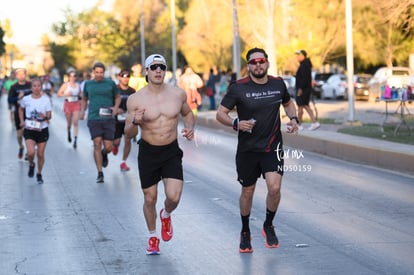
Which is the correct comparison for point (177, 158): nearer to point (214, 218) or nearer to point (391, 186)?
point (214, 218)

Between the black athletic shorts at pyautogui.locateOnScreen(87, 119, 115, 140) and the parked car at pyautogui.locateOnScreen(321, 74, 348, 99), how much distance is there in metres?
33.5

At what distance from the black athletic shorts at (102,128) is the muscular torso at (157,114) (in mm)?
6538

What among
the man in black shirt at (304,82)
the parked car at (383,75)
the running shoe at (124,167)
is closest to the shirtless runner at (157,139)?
the running shoe at (124,167)

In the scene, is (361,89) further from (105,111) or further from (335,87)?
(105,111)

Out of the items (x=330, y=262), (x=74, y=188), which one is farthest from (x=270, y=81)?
(x=74, y=188)

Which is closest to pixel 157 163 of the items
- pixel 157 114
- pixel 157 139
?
pixel 157 139

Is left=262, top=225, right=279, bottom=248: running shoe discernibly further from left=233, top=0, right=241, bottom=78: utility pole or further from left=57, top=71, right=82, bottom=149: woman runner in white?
left=233, top=0, right=241, bottom=78: utility pole

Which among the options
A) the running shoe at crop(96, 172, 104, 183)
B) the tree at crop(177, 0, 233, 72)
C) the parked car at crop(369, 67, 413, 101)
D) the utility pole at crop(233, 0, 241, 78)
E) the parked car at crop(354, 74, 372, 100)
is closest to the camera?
the running shoe at crop(96, 172, 104, 183)

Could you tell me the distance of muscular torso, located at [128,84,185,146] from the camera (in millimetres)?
8836

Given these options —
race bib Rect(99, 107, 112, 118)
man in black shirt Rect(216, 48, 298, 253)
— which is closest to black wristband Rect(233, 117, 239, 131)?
man in black shirt Rect(216, 48, 298, 253)

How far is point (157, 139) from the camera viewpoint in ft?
29.1

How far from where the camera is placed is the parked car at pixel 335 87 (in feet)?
158

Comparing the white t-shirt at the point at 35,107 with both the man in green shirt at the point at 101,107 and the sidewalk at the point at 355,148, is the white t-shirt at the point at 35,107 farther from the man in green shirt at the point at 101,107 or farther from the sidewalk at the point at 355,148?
the sidewalk at the point at 355,148

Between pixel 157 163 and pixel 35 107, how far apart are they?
686 cm
